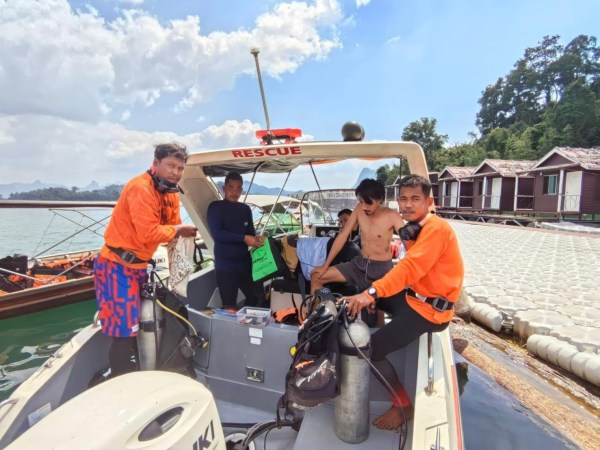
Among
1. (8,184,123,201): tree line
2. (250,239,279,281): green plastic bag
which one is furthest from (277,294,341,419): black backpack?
(8,184,123,201): tree line

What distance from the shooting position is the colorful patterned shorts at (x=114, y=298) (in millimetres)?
2293

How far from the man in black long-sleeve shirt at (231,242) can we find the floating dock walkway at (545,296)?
167 inches

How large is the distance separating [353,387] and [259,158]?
1848 mm

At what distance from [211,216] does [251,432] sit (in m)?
1.88

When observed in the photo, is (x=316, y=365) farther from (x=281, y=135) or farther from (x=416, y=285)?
(x=281, y=135)

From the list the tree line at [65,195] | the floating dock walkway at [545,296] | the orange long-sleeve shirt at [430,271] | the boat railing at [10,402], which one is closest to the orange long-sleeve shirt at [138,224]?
the boat railing at [10,402]

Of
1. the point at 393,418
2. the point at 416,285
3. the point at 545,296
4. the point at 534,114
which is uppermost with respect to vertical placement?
the point at 534,114

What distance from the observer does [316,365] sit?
6.15 feet

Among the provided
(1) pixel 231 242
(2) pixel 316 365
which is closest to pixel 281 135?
(1) pixel 231 242

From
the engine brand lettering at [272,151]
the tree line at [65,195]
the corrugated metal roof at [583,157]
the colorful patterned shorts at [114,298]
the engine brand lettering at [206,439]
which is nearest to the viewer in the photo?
the engine brand lettering at [206,439]

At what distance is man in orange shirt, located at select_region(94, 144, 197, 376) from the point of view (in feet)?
7.32

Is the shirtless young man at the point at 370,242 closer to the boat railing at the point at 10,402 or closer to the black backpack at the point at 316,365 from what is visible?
the black backpack at the point at 316,365

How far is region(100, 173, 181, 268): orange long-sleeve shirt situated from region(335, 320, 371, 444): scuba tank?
4.03 ft

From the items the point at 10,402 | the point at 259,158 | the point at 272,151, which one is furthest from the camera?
the point at 259,158
